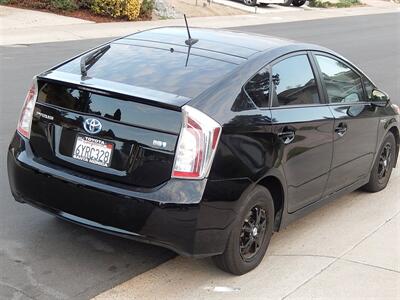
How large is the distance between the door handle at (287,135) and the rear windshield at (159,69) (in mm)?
577

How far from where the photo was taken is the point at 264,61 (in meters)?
4.34

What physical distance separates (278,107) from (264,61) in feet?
1.15

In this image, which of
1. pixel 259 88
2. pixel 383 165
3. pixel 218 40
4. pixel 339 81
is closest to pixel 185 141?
pixel 259 88

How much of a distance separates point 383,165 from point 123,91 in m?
3.24

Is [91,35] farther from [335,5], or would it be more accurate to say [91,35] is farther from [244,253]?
[335,5]

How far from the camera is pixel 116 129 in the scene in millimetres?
3748

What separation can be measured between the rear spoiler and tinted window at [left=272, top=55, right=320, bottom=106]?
0.91 m

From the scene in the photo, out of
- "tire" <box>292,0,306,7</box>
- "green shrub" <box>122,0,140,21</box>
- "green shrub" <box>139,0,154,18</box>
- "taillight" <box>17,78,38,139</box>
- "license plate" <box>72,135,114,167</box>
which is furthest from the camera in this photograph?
"tire" <box>292,0,306,7</box>

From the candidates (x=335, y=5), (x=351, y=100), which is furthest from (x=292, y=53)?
(x=335, y=5)

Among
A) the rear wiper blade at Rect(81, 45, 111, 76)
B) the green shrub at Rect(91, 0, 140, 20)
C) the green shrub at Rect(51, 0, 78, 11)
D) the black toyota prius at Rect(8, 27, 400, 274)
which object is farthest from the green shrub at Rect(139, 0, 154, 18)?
the rear wiper blade at Rect(81, 45, 111, 76)

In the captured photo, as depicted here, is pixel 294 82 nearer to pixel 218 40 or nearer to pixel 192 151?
pixel 218 40

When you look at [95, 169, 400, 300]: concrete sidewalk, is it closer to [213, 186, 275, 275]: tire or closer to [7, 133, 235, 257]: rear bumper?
[213, 186, 275, 275]: tire

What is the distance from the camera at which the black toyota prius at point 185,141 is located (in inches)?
143

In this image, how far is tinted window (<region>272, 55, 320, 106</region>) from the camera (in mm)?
4395
